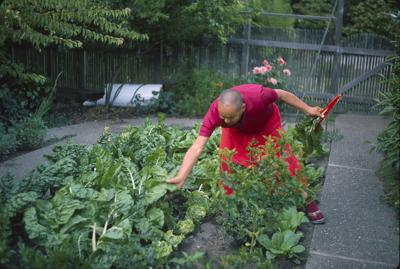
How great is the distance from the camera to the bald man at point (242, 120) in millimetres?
4562

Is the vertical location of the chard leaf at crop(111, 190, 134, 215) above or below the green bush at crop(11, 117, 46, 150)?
above

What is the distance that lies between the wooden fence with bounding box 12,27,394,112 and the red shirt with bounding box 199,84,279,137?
6.37m

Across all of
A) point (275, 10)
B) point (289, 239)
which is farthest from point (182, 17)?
point (289, 239)

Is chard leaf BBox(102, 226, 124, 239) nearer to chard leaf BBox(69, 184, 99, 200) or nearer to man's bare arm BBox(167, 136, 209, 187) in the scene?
chard leaf BBox(69, 184, 99, 200)

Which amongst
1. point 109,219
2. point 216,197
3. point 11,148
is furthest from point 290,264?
point 11,148

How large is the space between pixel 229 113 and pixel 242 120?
0.43m

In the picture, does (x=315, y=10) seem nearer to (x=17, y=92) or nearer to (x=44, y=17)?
(x=17, y=92)

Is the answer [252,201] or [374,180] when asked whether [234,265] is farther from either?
[374,180]

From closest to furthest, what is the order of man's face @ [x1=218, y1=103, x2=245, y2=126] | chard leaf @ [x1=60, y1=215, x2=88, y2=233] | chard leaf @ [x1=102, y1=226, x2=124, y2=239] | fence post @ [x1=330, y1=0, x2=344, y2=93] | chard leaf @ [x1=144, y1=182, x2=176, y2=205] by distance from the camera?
chard leaf @ [x1=102, y1=226, x2=124, y2=239] < chard leaf @ [x1=60, y1=215, x2=88, y2=233] < man's face @ [x1=218, y1=103, x2=245, y2=126] < chard leaf @ [x1=144, y1=182, x2=176, y2=205] < fence post @ [x1=330, y1=0, x2=344, y2=93]

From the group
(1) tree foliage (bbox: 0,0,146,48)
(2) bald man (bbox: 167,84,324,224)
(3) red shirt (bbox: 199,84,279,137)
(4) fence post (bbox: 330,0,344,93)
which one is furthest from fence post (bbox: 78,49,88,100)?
(3) red shirt (bbox: 199,84,279,137)

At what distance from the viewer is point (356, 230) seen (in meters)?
4.91

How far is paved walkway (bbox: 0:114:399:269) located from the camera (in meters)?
4.37

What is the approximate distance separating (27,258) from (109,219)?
3.45 feet

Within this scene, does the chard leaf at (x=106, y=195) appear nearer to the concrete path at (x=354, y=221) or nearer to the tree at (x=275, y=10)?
the concrete path at (x=354, y=221)
